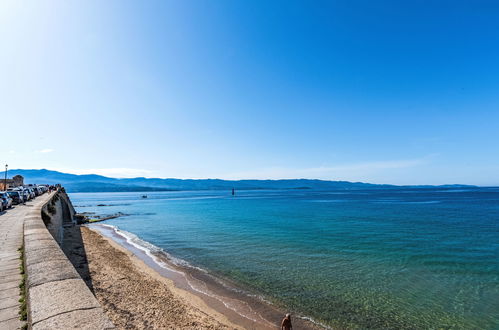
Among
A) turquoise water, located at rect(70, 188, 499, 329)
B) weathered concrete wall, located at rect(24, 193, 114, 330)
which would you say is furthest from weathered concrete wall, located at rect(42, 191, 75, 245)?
weathered concrete wall, located at rect(24, 193, 114, 330)

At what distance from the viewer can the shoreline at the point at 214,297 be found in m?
10.3

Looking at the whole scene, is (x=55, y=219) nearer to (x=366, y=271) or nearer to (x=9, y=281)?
(x=9, y=281)

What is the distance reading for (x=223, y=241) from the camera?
25.4 metres

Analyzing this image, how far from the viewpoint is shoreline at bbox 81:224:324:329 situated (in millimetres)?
10320

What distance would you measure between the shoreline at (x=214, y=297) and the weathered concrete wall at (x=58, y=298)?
21.0 ft

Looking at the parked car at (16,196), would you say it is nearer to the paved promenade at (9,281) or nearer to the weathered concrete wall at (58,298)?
the paved promenade at (9,281)

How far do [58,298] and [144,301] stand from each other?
805 cm

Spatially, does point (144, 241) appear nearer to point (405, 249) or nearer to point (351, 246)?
point (351, 246)

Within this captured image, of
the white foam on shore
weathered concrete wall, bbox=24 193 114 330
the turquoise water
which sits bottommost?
the white foam on shore

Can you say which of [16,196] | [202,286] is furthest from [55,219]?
[202,286]

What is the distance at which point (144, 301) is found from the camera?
11367 mm

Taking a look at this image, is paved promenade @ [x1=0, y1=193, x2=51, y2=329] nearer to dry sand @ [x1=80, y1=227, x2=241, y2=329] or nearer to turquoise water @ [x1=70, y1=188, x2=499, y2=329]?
dry sand @ [x1=80, y1=227, x2=241, y2=329]

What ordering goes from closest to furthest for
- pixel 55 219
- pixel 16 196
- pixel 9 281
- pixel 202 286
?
pixel 9 281 < pixel 202 286 < pixel 55 219 < pixel 16 196

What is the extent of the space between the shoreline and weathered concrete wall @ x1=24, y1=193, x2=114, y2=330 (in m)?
6.40
